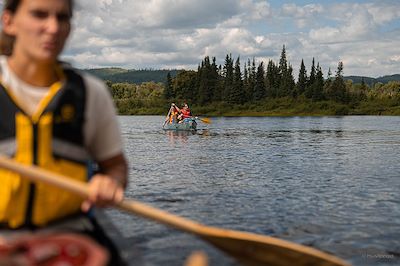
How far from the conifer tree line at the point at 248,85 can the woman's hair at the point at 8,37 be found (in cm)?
14746

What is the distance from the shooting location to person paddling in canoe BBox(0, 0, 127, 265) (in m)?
2.71

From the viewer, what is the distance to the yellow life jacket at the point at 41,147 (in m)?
2.71

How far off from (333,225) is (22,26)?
10.1m

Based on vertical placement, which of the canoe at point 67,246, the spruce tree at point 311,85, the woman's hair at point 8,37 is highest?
the spruce tree at point 311,85

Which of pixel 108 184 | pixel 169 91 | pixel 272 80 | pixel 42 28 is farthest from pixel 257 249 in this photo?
pixel 272 80

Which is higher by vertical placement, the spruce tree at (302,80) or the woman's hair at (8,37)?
the spruce tree at (302,80)

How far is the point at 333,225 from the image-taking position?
11.7 meters

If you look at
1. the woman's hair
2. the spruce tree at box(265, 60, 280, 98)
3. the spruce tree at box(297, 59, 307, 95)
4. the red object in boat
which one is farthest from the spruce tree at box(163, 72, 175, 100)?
the red object in boat

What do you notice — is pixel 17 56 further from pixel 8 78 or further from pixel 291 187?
pixel 291 187

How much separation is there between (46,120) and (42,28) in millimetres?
479

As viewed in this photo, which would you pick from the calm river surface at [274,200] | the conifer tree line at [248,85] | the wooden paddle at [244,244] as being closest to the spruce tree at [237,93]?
the conifer tree line at [248,85]

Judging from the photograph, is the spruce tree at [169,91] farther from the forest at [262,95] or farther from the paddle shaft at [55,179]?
the paddle shaft at [55,179]

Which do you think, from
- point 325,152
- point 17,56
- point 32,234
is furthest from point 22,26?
point 325,152

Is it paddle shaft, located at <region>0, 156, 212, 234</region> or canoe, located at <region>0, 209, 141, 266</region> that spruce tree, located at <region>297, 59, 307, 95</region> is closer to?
paddle shaft, located at <region>0, 156, 212, 234</region>
